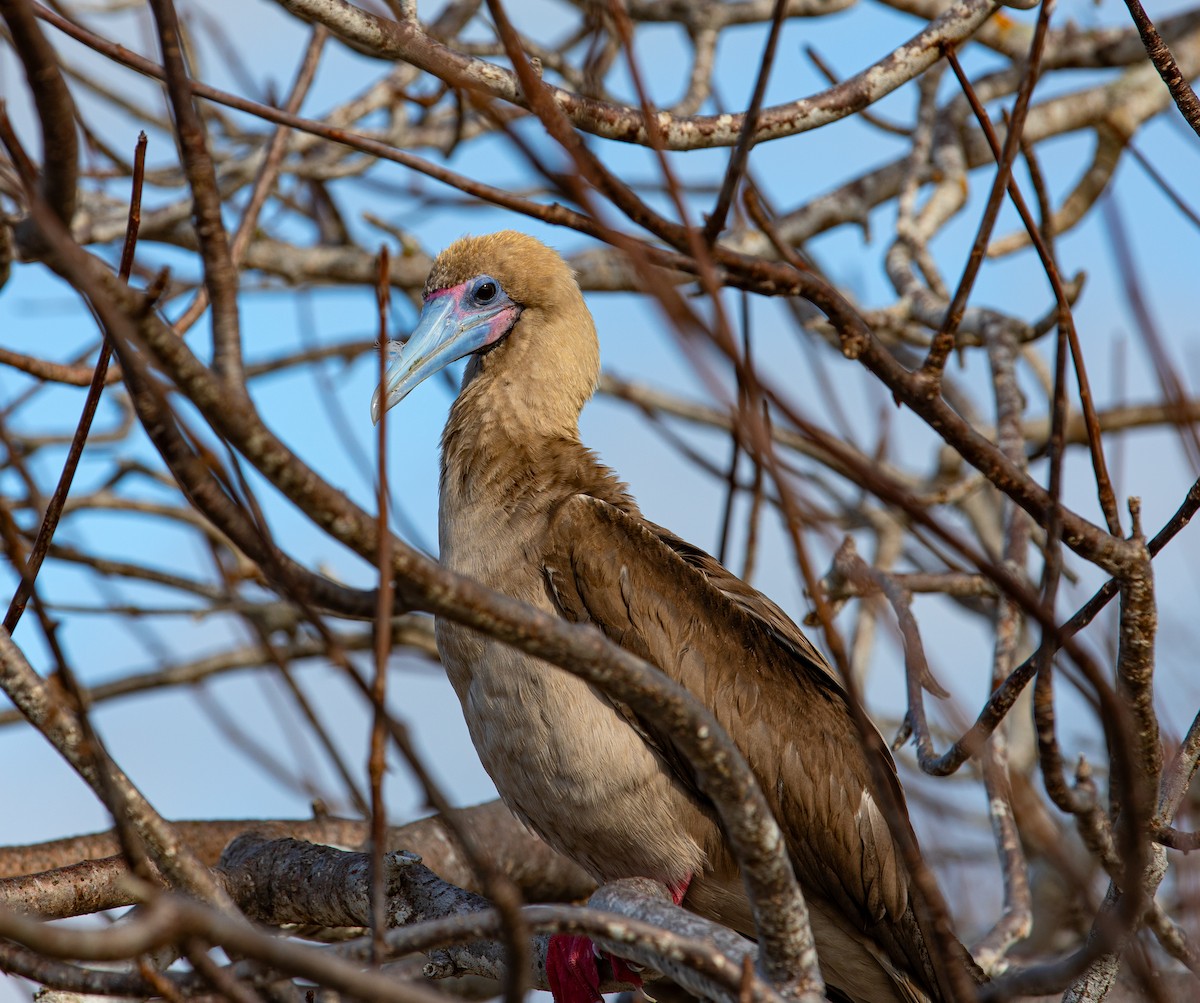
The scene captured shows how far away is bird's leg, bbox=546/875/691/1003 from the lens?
3422 mm

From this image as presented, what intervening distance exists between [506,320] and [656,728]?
1.59 m

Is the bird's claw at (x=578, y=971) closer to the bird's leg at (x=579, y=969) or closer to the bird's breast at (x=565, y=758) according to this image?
the bird's leg at (x=579, y=969)

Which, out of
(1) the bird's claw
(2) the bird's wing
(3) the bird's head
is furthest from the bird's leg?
(3) the bird's head

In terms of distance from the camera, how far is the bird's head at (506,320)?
4.14 metres

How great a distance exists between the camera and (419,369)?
412 centimetres

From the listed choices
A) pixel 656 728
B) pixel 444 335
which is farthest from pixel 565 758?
pixel 444 335

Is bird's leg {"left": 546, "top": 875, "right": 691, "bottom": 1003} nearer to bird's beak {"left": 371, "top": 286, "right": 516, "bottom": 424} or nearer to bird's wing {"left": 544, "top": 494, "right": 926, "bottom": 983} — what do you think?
bird's wing {"left": 544, "top": 494, "right": 926, "bottom": 983}

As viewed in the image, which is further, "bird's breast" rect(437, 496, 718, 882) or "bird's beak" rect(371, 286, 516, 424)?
"bird's beak" rect(371, 286, 516, 424)

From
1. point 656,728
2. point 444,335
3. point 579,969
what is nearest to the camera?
point 656,728

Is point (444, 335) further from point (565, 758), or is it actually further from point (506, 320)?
point (565, 758)

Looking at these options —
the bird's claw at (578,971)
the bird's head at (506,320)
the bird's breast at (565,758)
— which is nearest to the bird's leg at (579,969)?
the bird's claw at (578,971)

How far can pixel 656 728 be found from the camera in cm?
330

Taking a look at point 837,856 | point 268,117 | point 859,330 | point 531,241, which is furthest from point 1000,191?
point 531,241

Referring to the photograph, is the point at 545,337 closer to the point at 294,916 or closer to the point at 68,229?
the point at 294,916
